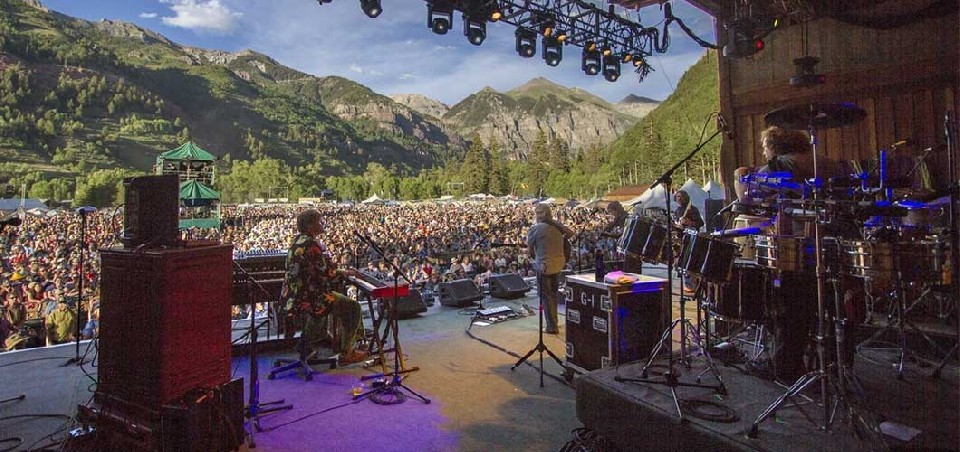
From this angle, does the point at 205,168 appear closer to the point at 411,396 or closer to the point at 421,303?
the point at 421,303

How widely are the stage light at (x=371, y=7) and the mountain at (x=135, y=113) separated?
287 ft

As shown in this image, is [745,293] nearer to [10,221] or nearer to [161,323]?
[161,323]

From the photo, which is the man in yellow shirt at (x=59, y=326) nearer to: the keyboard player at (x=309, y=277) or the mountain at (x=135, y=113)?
the keyboard player at (x=309, y=277)

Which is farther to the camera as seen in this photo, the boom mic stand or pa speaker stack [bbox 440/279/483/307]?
pa speaker stack [bbox 440/279/483/307]

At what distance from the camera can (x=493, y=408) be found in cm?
358

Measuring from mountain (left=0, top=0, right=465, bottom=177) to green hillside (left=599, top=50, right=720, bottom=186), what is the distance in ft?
261

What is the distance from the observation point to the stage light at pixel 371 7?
7.69 m

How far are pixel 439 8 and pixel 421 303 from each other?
17.3 ft

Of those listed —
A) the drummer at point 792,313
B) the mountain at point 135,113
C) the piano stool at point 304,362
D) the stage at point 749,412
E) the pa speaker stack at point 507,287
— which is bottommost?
the piano stool at point 304,362

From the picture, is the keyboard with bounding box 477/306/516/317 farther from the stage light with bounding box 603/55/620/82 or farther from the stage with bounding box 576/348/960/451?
the stage light with bounding box 603/55/620/82

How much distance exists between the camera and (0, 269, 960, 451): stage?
240 cm

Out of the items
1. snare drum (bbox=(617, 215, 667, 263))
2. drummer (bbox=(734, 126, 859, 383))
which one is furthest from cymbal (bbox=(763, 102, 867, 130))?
snare drum (bbox=(617, 215, 667, 263))

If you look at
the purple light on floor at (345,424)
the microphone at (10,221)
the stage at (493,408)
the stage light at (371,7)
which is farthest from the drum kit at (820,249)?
the stage light at (371,7)

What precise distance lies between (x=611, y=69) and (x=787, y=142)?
951 cm
